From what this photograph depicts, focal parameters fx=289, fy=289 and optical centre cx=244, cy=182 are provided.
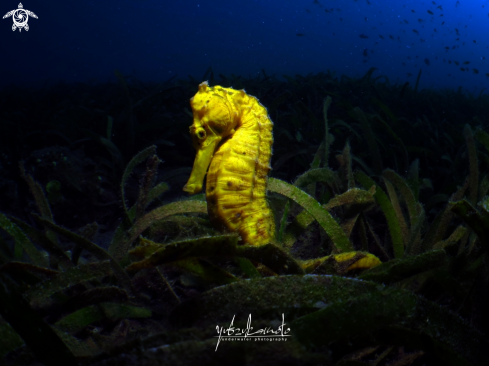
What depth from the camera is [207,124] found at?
1.60 m

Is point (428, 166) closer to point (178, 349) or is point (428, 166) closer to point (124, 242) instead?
point (124, 242)

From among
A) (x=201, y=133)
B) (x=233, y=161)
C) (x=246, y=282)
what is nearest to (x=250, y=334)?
(x=246, y=282)

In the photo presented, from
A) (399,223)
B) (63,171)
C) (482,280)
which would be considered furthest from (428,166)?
(63,171)

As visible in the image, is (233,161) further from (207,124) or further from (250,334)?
(250,334)

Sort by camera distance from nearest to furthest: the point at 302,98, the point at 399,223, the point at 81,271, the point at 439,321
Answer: the point at 439,321
the point at 81,271
the point at 399,223
the point at 302,98

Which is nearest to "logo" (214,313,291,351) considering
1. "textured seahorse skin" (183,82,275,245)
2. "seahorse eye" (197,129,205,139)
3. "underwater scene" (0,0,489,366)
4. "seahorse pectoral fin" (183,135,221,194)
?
"underwater scene" (0,0,489,366)

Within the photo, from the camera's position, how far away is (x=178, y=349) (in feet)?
2.05

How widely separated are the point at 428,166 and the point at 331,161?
35.9 inches

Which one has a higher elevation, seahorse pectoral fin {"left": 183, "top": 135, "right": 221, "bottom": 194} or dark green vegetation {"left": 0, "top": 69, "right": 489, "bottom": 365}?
seahorse pectoral fin {"left": 183, "top": 135, "right": 221, "bottom": 194}

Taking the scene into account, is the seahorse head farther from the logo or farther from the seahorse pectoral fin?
the logo

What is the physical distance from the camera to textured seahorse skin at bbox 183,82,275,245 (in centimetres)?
152

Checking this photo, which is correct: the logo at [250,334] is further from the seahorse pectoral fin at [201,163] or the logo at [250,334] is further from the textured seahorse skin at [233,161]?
the seahorse pectoral fin at [201,163]

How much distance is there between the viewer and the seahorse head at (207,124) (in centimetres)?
159

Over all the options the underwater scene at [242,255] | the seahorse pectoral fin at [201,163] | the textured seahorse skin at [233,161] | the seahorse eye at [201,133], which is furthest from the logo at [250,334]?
the seahorse eye at [201,133]
